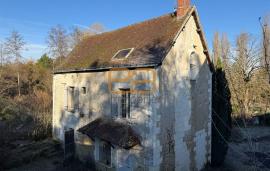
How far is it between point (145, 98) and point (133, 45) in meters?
3.98

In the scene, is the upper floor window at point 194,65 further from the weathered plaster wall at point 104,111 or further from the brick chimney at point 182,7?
the weathered plaster wall at point 104,111

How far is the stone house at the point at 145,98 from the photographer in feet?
42.6

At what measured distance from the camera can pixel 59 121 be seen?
67.6 ft

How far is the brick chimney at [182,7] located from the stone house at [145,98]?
0.06m

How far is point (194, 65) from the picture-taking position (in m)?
16.0

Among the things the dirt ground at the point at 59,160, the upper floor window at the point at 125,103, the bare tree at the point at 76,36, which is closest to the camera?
the upper floor window at the point at 125,103

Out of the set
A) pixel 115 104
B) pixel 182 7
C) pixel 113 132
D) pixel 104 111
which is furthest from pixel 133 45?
pixel 113 132

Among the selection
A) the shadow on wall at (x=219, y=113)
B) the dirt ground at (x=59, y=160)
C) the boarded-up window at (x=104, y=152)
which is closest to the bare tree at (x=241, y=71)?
the shadow on wall at (x=219, y=113)

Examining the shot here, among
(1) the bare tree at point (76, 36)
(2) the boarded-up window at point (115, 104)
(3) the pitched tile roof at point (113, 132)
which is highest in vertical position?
(1) the bare tree at point (76, 36)

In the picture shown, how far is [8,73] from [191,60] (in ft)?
99.0

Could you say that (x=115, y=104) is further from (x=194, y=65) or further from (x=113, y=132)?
(x=194, y=65)

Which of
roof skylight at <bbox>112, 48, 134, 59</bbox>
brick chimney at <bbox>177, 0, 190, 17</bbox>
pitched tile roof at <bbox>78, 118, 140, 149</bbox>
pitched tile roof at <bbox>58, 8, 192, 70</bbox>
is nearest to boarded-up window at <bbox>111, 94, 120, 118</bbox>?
pitched tile roof at <bbox>78, 118, 140, 149</bbox>

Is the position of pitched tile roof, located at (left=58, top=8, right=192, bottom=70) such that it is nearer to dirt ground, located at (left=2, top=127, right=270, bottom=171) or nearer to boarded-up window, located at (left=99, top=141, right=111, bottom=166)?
boarded-up window, located at (left=99, top=141, right=111, bottom=166)

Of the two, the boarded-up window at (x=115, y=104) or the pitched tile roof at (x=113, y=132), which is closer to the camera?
the pitched tile roof at (x=113, y=132)
